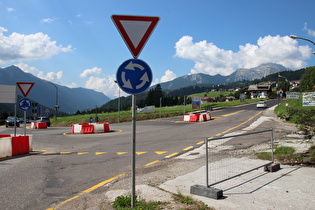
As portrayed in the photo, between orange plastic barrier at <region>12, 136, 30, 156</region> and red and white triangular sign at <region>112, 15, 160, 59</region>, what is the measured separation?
8.18 meters

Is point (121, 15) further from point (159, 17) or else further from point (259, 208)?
point (259, 208)

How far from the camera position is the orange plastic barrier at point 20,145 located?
991cm

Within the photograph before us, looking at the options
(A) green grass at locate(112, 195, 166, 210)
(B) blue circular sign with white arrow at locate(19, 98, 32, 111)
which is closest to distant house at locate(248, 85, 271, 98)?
(B) blue circular sign with white arrow at locate(19, 98, 32, 111)

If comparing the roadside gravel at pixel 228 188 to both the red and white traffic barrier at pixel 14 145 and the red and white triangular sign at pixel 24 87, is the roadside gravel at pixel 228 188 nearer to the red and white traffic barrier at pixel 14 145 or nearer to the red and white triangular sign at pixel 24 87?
the red and white traffic barrier at pixel 14 145

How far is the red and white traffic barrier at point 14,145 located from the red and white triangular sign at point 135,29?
7940mm

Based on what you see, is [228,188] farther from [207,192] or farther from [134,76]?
[134,76]

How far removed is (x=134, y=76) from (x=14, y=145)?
8210 mm

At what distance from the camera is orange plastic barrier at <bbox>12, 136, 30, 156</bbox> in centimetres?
991

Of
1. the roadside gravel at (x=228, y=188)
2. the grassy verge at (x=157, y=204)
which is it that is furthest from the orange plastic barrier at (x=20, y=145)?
the grassy verge at (x=157, y=204)

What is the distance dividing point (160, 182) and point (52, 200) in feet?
7.25

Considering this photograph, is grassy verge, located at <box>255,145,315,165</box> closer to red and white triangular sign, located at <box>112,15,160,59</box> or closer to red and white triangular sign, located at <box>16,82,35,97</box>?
red and white triangular sign, located at <box>112,15,160,59</box>

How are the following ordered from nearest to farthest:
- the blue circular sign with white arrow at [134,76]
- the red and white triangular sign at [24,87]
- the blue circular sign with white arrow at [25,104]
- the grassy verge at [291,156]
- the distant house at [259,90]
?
the blue circular sign with white arrow at [134,76]
the grassy verge at [291,156]
the red and white triangular sign at [24,87]
the blue circular sign with white arrow at [25,104]
the distant house at [259,90]

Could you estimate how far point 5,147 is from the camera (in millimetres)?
9469

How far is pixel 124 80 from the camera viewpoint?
3846 mm
